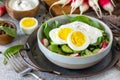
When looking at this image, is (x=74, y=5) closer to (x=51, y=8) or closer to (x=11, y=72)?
(x=51, y=8)

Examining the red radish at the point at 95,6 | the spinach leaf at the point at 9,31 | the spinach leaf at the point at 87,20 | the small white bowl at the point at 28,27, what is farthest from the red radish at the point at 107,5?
the spinach leaf at the point at 9,31

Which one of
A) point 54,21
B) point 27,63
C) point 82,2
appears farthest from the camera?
point 82,2

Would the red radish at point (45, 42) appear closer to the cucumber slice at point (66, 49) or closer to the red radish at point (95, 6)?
the cucumber slice at point (66, 49)

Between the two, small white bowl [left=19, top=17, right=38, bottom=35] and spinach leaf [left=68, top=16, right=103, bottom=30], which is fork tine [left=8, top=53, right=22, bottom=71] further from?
spinach leaf [left=68, top=16, right=103, bottom=30]

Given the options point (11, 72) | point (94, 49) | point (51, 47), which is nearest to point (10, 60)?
point (11, 72)

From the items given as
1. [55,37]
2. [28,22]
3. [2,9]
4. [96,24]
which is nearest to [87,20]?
[96,24]

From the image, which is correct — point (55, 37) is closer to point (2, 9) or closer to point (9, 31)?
point (9, 31)

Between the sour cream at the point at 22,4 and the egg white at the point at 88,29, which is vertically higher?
the sour cream at the point at 22,4
